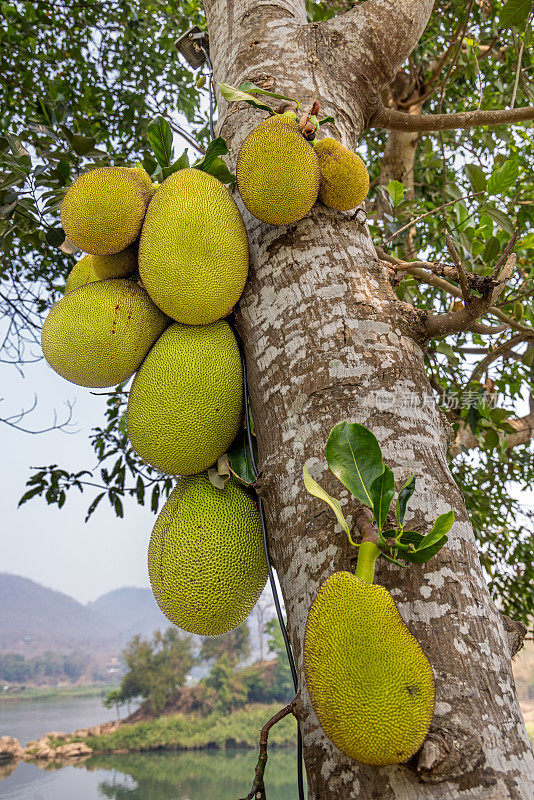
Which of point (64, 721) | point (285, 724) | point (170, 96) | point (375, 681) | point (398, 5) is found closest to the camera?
point (375, 681)

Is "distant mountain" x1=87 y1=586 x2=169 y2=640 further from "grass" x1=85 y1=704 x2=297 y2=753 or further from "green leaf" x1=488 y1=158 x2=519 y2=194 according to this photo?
"green leaf" x1=488 y1=158 x2=519 y2=194

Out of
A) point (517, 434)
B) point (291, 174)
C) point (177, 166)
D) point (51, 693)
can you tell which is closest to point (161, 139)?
point (177, 166)

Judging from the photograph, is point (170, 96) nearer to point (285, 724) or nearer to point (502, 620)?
point (502, 620)

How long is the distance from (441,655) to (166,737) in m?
3.89

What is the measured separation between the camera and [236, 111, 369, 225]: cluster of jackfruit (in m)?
0.71

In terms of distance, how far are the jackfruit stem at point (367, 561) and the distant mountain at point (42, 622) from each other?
15.6ft

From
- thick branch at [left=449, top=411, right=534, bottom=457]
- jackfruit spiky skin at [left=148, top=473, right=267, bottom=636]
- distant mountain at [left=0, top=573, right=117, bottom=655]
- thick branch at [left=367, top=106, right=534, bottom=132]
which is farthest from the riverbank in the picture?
thick branch at [left=367, top=106, right=534, bottom=132]

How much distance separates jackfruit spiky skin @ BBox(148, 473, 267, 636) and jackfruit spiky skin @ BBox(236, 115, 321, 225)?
38 centimetres

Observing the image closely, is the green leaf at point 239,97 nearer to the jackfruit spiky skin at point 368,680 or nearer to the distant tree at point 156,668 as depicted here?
the jackfruit spiky skin at point 368,680

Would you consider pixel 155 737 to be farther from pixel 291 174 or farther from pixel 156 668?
pixel 291 174

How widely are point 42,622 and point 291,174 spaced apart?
5.03 m

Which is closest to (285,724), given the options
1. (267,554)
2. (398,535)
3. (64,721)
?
(64,721)

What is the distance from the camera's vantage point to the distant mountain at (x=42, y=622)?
456cm

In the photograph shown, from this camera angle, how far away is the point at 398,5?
3.57 ft
